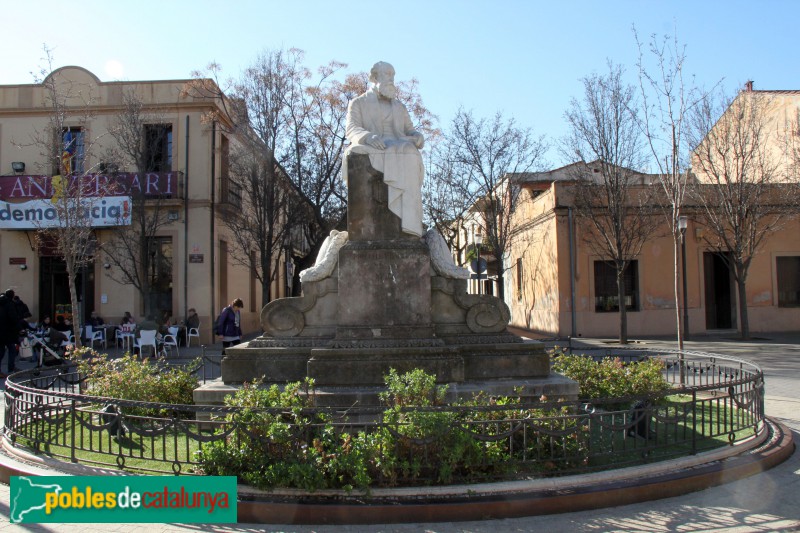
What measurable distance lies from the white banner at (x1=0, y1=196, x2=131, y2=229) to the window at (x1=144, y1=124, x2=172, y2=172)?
1.84 m

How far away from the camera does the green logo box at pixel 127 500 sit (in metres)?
4.84

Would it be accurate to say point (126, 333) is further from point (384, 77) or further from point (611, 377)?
point (611, 377)

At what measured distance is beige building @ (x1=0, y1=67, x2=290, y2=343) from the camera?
22.2m

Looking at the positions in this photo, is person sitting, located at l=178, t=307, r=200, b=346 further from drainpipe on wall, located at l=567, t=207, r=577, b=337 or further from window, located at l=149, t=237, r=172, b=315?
drainpipe on wall, located at l=567, t=207, r=577, b=337

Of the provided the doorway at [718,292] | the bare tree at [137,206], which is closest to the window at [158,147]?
the bare tree at [137,206]

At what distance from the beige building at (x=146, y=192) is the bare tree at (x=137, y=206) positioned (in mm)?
140

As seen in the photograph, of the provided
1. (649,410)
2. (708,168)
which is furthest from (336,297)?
(708,168)

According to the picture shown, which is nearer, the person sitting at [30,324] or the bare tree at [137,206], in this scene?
the person sitting at [30,324]

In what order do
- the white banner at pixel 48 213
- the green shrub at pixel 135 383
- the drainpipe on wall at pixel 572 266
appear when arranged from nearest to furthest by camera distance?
1. the green shrub at pixel 135 383
2. the white banner at pixel 48 213
3. the drainpipe on wall at pixel 572 266

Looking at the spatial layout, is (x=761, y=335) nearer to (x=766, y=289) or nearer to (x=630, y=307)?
(x=766, y=289)

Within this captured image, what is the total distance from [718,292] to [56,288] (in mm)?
25583

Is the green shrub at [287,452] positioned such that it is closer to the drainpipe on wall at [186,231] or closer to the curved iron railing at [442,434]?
the curved iron railing at [442,434]

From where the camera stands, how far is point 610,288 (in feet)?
77.4

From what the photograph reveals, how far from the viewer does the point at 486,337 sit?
7883mm
